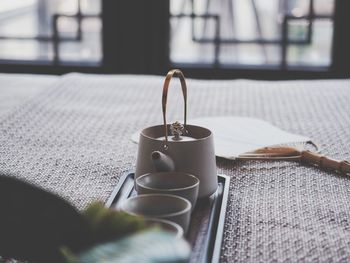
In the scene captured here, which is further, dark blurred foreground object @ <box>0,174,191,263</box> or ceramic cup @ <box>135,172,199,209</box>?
ceramic cup @ <box>135,172,199,209</box>

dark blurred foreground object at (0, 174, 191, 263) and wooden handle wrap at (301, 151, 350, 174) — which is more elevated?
dark blurred foreground object at (0, 174, 191, 263)

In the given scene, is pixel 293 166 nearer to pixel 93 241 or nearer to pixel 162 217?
pixel 162 217

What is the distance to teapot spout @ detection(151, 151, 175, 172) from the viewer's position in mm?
728

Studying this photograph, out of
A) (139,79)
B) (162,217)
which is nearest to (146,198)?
(162,217)

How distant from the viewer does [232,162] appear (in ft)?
3.26

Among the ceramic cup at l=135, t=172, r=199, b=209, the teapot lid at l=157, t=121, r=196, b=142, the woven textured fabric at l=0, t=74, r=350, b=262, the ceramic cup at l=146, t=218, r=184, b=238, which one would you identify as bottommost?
the woven textured fabric at l=0, t=74, r=350, b=262

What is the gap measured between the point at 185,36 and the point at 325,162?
→ 1.66 meters

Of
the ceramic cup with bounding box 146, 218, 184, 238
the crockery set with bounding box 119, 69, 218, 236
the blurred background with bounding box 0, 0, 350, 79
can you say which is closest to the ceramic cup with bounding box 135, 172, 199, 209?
the crockery set with bounding box 119, 69, 218, 236

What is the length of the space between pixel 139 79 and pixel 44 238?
117 centimetres

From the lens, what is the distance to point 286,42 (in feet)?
8.21

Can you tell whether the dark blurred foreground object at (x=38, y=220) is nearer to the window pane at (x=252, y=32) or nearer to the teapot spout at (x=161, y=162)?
the teapot spout at (x=161, y=162)

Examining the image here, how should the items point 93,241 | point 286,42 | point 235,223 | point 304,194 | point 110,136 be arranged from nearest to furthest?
point 93,241, point 235,223, point 304,194, point 110,136, point 286,42

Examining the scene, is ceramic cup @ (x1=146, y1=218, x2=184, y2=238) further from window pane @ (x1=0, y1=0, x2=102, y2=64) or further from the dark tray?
window pane @ (x1=0, y1=0, x2=102, y2=64)

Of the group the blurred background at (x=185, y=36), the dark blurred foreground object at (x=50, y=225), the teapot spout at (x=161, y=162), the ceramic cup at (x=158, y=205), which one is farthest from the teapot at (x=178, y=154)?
the blurred background at (x=185, y=36)
